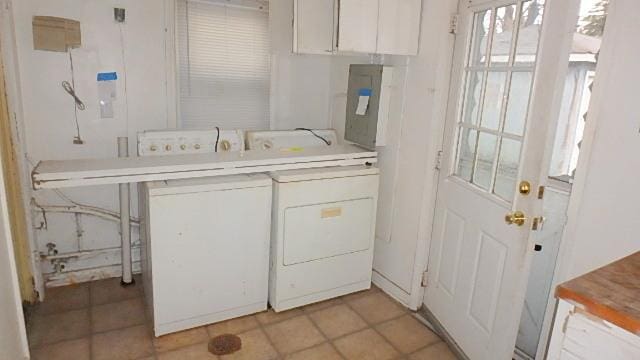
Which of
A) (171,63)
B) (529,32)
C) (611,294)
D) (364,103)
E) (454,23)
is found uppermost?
(454,23)

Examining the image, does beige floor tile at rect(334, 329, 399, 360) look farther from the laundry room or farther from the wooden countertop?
the wooden countertop

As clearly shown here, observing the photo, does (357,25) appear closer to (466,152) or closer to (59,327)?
(466,152)

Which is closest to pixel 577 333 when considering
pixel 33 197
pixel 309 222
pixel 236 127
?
pixel 309 222

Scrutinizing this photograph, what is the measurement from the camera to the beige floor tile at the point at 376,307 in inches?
106

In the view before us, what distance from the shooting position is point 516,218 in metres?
1.81

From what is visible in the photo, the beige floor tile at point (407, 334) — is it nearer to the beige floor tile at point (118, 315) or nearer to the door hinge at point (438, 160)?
the door hinge at point (438, 160)

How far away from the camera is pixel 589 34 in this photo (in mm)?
1986

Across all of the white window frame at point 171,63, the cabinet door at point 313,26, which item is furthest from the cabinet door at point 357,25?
the white window frame at point 171,63

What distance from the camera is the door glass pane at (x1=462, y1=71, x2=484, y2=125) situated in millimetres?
2191

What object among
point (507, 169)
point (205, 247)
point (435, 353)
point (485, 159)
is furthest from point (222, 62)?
point (435, 353)

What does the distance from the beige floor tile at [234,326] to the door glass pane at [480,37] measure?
204 centimetres

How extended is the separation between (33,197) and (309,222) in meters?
1.86

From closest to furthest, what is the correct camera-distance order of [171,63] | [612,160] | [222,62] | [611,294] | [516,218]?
[611,294] → [612,160] → [516,218] → [171,63] → [222,62]

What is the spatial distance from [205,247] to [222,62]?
151 cm
